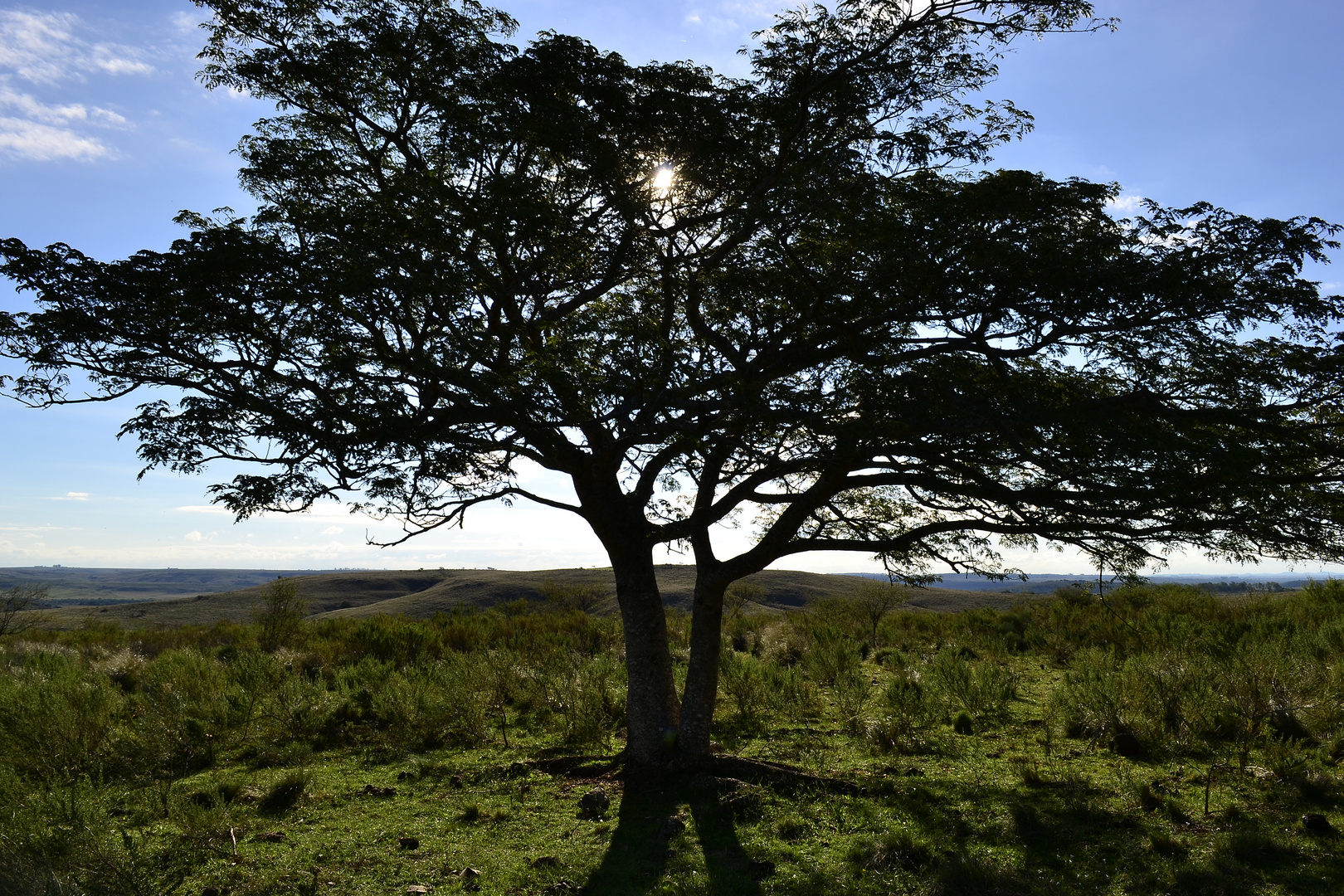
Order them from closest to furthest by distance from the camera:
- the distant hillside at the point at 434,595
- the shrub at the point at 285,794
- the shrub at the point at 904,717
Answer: the shrub at the point at 285,794, the shrub at the point at 904,717, the distant hillside at the point at 434,595

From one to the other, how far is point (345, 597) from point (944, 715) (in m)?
67.2

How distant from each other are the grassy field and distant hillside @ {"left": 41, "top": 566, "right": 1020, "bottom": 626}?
32304mm

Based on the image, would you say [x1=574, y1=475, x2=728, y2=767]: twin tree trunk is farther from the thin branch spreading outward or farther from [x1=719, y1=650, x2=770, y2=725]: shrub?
[x1=719, y1=650, x2=770, y2=725]: shrub

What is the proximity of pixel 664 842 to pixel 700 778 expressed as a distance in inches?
62.6

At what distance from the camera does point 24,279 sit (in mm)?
6602

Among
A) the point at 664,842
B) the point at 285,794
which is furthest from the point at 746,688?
the point at 285,794

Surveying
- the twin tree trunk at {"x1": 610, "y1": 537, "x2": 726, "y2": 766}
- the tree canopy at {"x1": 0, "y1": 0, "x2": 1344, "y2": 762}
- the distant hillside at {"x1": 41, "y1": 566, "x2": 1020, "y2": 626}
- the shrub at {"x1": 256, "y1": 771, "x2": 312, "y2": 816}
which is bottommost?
the distant hillside at {"x1": 41, "y1": 566, "x2": 1020, "y2": 626}

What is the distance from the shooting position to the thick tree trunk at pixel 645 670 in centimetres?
917

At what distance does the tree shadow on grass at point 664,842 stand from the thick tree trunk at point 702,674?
1.57ft

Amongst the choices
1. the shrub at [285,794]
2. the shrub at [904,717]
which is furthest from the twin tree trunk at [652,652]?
the shrub at [285,794]

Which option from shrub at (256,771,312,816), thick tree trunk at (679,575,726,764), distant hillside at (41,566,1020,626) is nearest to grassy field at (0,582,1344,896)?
shrub at (256,771,312,816)

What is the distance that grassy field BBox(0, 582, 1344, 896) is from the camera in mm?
5914

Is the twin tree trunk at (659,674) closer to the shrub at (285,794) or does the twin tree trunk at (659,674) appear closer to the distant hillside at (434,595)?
the shrub at (285,794)

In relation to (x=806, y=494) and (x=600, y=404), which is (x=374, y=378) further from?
(x=806, y=494)
